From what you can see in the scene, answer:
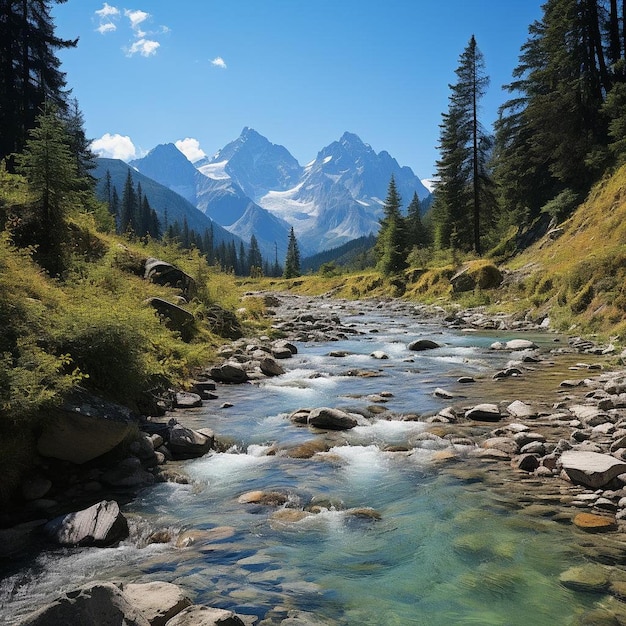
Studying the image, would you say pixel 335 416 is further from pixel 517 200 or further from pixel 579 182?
pixel 517 200

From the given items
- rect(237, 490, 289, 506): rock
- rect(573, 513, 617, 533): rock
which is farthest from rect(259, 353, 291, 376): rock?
rect(573, 513, 617, 533): rock

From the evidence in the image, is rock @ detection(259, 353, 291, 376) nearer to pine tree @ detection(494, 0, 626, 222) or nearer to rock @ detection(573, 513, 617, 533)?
rock @ detection(573, 513, 617, 533)

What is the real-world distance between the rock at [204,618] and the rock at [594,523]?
3.88 meters

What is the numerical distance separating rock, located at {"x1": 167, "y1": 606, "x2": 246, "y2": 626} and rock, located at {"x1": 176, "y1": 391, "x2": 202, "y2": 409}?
23.8ft

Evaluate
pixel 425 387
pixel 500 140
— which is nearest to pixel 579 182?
pixel 500 140

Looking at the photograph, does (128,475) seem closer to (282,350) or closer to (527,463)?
(527,463)

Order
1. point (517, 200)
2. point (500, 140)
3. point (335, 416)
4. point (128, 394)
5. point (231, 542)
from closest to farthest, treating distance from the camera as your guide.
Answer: point (231, 542)
point (128, 394)
point (335, 416)
point (517, 200)
point (500, 140)

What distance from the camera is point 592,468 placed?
6.12 meters

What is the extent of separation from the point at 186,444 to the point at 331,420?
9.71 ft

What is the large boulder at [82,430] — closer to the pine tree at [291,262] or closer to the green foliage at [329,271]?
the green foliage at [329,271]

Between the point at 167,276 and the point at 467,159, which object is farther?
the point at 467,159

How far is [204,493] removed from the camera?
21.8 ft

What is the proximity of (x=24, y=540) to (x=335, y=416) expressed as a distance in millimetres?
5718

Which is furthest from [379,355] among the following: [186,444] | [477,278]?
[477,278]
